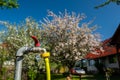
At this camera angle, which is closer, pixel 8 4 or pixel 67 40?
pixel 8 4

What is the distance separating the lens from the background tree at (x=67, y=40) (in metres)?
31.7

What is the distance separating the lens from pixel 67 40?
32.1 m

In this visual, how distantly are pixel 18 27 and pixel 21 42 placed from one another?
283 cm

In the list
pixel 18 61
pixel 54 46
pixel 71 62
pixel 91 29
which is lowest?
pixel 18 61

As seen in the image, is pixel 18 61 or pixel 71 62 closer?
pixel 18 61

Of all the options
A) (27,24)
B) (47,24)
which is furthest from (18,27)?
(47,24)

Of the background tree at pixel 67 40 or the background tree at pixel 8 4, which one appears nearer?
the background tree at pixel 8 4

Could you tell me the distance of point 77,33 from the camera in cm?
3328

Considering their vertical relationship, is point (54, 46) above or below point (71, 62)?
above

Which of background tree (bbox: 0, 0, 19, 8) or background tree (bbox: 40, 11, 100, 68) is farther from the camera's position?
background tree (bbox: 40, 11, 100, 68)

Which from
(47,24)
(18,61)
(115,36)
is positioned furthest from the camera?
(47,24)

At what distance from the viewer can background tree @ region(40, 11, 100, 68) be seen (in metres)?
31.7

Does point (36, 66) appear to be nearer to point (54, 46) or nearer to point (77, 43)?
point (54, 46)

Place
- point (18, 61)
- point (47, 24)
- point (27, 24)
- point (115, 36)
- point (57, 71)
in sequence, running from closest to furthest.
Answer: point (18, 61) < point (115, 36) < point (27, 24) < point (47, 24) < point (57, 71)
